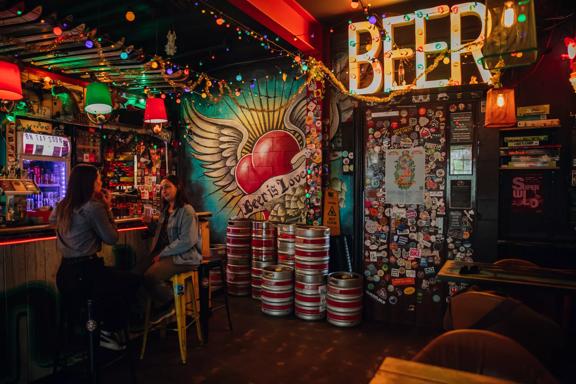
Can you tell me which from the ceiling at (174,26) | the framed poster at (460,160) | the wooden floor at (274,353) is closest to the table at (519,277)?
the wooden floor at (274,353)

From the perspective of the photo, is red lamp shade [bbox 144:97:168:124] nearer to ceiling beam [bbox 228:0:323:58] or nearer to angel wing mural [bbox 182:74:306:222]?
angel wing mural [bbox 182:74:306:222]

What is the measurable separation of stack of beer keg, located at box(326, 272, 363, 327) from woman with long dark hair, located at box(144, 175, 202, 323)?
1.71 metres

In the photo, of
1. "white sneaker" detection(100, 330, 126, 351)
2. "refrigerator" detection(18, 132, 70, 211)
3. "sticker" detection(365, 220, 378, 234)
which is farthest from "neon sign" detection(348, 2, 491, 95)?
"refrigerator" detection(18, 132, 70, 211)

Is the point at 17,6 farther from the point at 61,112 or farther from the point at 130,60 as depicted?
the point at 61,112

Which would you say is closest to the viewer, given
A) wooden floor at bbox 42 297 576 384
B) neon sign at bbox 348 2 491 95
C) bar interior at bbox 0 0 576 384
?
bar interior at bbox 0 0 576 384

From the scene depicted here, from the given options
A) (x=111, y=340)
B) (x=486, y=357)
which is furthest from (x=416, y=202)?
(x=111, y=340)

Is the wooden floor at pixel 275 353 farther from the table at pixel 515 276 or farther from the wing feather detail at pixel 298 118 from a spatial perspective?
the wing feather detail at pixel 298 118

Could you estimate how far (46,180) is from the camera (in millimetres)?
6508

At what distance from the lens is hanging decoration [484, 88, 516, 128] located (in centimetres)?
375

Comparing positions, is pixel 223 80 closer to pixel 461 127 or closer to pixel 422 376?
pixel 461 127

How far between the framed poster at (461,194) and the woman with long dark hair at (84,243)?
3725 millimetres

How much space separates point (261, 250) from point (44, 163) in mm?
3949

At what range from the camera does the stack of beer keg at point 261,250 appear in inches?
225

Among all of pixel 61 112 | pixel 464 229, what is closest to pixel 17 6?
pixel 61 112
